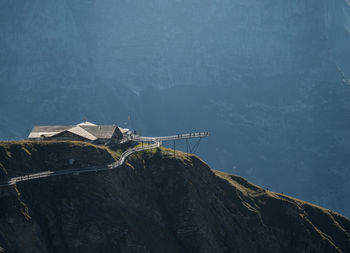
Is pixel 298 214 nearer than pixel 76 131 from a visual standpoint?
No

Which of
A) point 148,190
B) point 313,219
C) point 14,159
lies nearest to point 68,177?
point 14,159

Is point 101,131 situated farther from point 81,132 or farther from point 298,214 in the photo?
point 298,214

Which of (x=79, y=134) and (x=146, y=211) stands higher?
(x=79, y=134)

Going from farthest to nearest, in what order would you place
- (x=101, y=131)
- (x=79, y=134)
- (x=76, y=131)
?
(x=101, y=131) < (x=76, y=131) < (x=79, y=134)

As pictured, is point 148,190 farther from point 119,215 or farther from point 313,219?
point 313,219

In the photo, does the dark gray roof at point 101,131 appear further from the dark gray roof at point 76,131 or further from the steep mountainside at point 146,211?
the steep mountainside at point 146,211

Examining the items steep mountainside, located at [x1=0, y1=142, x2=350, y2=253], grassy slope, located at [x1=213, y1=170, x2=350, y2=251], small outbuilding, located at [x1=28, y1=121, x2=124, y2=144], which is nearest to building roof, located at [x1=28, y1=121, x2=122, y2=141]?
small outbuilding, located at [x1=28, y1=121, x2=124, y2=144]

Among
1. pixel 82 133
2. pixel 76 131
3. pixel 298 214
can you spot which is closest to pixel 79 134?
pixel 76 131

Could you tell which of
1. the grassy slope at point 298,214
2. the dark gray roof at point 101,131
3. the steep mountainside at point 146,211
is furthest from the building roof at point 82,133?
the grassy slope at point 298,214

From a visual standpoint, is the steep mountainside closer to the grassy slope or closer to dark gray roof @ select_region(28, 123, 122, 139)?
the grassy slope

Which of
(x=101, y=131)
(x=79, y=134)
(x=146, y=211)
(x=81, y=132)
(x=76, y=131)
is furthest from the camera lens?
(x=101, y=131)
